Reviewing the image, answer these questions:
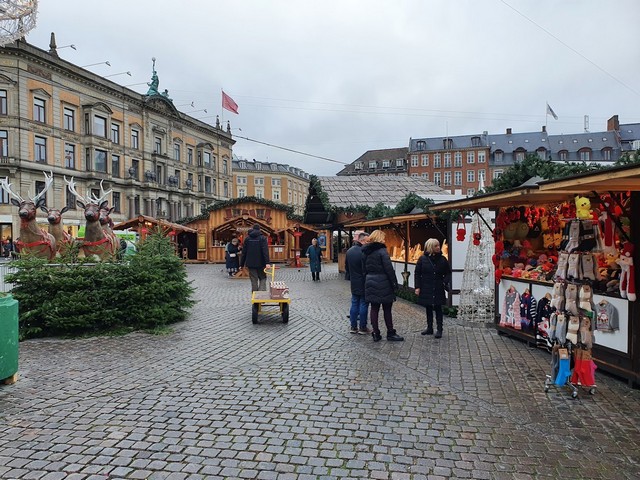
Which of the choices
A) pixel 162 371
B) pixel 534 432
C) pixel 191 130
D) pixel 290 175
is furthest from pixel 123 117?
pixel 534 432

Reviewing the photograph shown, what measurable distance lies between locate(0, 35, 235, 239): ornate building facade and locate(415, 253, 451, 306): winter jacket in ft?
79.5

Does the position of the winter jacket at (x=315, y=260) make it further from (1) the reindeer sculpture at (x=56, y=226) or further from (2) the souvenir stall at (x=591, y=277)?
(2) the souvenir stall at (x=591, y=277)

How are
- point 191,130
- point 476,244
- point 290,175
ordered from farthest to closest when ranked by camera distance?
point 290,175
point 191,130
point 476,244

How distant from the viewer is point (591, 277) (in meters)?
5.29

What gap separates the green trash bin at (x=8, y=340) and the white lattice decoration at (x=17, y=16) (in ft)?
18.3

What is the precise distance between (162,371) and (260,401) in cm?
180

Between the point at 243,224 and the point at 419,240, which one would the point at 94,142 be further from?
the point at 419,240

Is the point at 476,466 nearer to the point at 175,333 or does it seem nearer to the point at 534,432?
the point at 534,432

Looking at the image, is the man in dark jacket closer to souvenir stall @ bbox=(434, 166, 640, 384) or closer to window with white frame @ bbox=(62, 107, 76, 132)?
souvenir stall @ bbox=(434, 166, 640, 384)

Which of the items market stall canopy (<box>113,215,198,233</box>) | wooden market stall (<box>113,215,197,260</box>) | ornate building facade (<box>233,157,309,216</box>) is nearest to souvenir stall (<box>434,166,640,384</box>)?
wooden market stall (<box>113,215,197,260</box>)

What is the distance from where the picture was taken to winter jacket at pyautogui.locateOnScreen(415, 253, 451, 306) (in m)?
8.24

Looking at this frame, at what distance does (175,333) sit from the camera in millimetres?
8602

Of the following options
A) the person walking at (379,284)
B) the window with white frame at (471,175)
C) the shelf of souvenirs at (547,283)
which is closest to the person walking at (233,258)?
the person walking at (379,284)

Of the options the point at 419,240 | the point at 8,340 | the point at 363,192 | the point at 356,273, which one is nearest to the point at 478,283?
the point at 356,273
